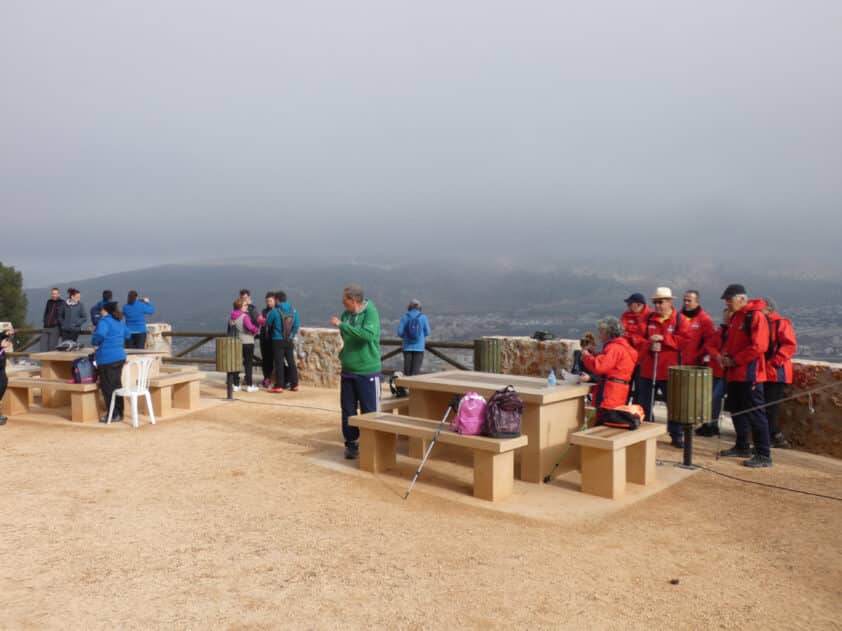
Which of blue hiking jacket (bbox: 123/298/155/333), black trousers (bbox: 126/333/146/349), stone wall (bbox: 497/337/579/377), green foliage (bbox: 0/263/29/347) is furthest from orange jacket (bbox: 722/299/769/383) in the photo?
green foliage (bbox: 0/263/29/347)

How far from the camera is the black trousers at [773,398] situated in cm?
691

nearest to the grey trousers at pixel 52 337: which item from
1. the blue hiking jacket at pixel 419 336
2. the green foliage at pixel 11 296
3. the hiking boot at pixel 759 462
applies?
the blue hiking jacket at pixel 419 336

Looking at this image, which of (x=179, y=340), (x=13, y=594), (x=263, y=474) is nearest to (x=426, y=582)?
(x=13, y=594)

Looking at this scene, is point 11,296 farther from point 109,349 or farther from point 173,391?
point 109,349

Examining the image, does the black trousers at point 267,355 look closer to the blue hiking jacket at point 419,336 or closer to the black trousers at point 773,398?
the blue hiking jacket at point 419,336

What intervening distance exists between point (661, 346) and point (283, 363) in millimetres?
6530

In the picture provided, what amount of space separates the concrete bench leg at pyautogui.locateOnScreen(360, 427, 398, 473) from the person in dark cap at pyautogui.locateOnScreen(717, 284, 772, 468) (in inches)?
136

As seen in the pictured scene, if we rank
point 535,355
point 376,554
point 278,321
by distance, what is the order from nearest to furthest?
point 376,554 → point 535,355 → point 278,321

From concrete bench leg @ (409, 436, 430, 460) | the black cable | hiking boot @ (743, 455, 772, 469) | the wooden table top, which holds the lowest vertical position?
the black cable

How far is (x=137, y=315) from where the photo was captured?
12.9 m

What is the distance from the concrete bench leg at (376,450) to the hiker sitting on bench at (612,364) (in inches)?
77.4

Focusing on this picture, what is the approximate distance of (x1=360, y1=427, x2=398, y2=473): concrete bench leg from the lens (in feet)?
20.3

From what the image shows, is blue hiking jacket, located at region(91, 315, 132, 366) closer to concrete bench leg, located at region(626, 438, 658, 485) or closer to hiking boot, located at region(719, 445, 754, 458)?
concrete bench leg, located at region(626, 438, 658, 485)

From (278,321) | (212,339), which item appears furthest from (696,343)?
(212,339)
